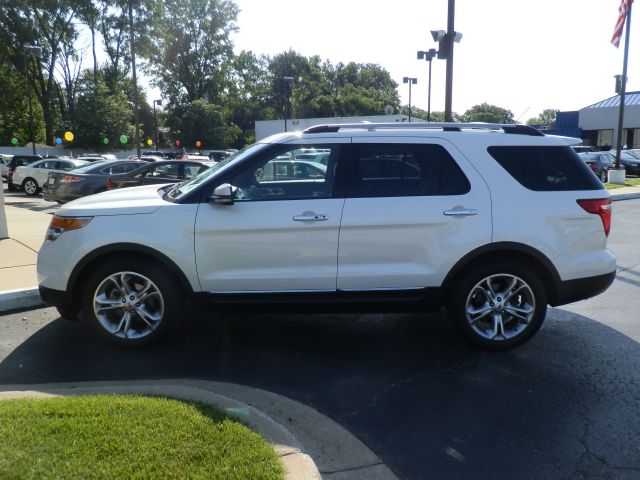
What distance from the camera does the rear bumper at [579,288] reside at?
4.81 meters

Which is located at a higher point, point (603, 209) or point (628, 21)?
point (628, 21)

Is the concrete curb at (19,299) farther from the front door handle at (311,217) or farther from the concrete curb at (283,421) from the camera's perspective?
the front door handle at (311,217)

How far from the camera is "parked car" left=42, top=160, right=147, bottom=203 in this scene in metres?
14.9

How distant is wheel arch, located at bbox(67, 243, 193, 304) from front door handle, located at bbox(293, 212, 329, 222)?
1.07 m

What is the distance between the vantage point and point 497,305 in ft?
15.8

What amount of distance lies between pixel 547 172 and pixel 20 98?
204ft

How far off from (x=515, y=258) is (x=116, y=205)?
3434 mm

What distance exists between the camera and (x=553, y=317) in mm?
5938

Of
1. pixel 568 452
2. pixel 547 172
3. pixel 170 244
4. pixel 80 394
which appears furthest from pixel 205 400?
pixel 547 172

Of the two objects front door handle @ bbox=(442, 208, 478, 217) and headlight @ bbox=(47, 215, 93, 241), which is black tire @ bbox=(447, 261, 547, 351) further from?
headlight @ bbox=(47, 215, 93, 241)

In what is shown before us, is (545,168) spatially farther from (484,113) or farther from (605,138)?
(484,113)

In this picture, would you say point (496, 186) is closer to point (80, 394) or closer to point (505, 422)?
point (505, 422)

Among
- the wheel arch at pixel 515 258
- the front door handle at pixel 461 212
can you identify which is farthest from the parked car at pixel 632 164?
the front door handle at pixel 461 212

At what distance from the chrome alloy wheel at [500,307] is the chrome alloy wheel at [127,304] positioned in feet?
8.73
